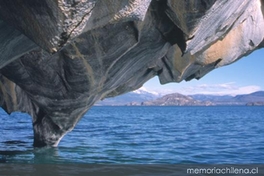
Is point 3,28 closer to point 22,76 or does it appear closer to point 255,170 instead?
point 22,76

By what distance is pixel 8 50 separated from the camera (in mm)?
8969

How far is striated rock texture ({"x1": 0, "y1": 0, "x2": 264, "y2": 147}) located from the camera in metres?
6.61

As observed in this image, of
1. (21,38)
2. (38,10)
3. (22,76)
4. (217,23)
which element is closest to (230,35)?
(217,23)

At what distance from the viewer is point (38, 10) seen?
6.27 metres

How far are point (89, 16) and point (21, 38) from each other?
296cm

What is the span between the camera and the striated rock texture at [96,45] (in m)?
6.61

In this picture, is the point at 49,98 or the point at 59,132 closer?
the point at 49,98

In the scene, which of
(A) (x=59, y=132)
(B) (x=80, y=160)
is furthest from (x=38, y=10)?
(A) (x=59, y=132)

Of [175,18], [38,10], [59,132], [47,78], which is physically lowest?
[59,132]

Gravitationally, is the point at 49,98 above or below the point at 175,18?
below

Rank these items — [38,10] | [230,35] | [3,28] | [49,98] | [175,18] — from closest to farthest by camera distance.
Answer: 1. [38,10]
2. [3,28]
3. [175,18]
4. [49,98]
5. [230,35]

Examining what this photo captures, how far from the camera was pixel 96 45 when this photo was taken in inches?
510

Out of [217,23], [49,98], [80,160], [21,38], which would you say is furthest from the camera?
[80,160]

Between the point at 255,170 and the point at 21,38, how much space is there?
9947mm
